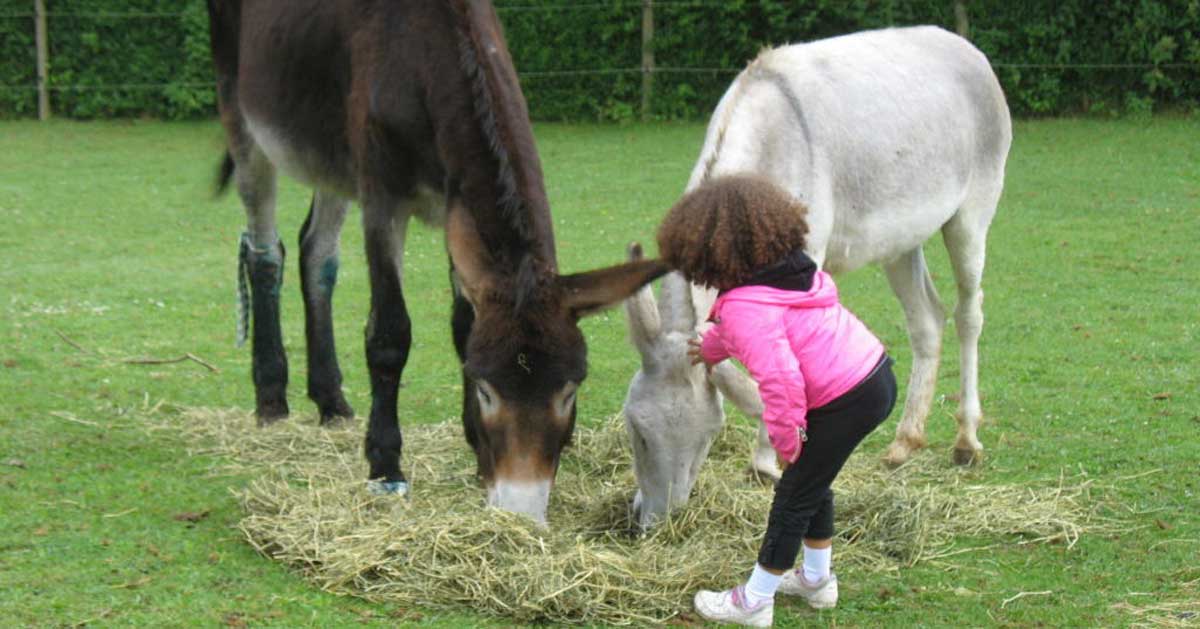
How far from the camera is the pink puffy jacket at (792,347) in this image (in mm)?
3832

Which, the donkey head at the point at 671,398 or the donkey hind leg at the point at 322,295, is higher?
the donkey head at the point at 671,398

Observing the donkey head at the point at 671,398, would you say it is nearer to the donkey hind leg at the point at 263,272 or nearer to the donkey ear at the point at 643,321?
the donkey ear at the point at 643,321

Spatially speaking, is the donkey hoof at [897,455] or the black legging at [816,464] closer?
the black legging at [816,464]

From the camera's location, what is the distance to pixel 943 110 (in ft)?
19.1

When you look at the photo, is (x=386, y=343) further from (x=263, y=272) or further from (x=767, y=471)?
(x=263, y=272)

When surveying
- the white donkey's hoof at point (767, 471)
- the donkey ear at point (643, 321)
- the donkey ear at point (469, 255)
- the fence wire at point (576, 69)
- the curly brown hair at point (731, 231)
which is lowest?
the fence wire at point (576, 69)

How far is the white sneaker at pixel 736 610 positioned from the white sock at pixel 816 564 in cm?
14

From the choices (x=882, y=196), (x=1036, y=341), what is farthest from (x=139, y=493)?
(x=1036, y=341)

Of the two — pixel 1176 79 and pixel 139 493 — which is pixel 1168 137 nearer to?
pixel 1176 79

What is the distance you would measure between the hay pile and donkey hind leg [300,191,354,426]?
259mm

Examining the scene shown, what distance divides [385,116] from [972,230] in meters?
2.56

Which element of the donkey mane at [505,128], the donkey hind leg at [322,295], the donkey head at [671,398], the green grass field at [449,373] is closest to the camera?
the green grass field at [449,373]

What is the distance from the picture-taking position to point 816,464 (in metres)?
3.98

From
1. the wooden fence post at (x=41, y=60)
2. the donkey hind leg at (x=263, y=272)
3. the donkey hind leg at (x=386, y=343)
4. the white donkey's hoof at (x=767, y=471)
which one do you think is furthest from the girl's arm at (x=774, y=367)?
the wooden fence post at (x=41, y=60)
